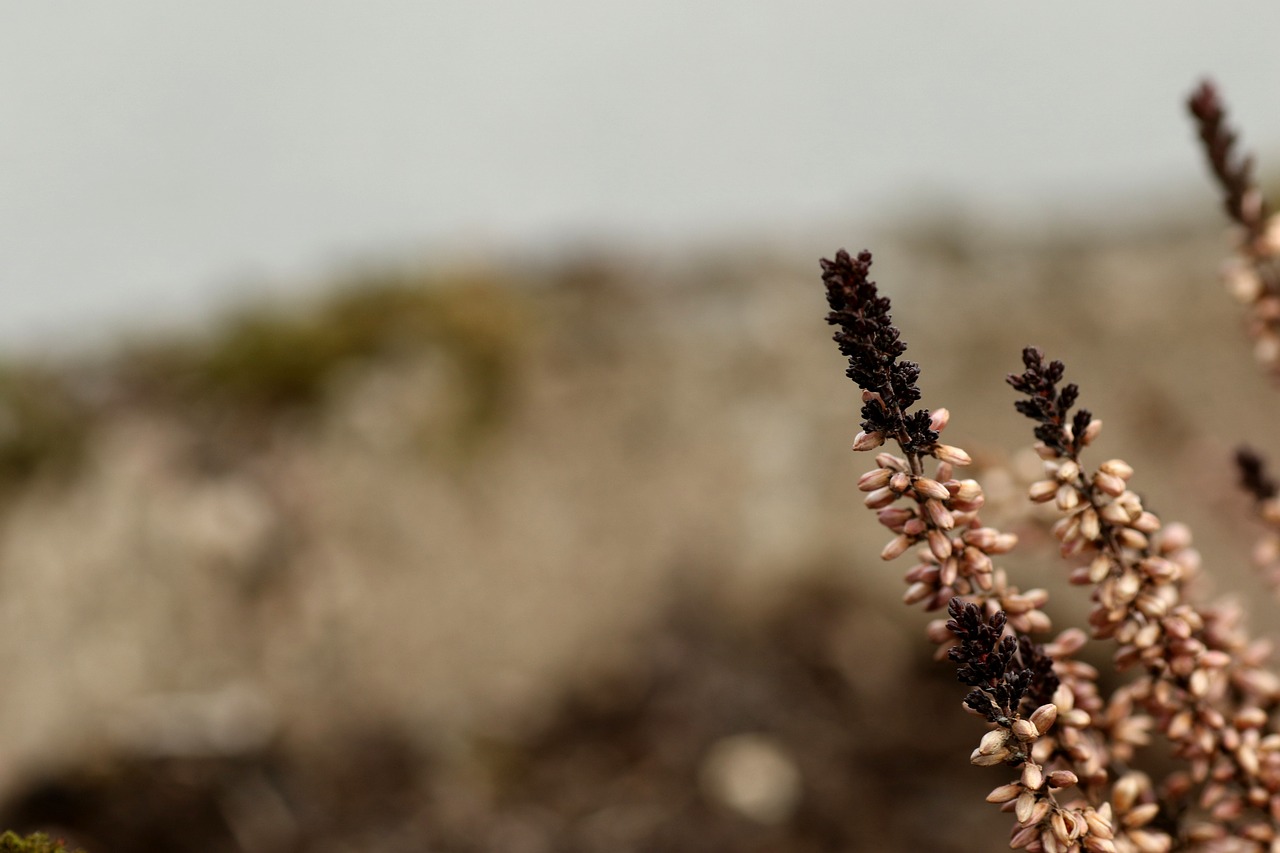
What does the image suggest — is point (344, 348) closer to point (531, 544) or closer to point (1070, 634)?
point (531, 544)

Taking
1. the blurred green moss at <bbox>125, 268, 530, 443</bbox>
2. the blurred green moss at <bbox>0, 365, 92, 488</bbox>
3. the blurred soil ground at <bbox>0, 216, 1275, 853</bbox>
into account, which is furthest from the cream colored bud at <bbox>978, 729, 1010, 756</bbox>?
the blurred green moss at <bbox>0, 365, 92, 488</bbox>

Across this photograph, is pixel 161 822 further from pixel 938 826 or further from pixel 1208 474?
pixel 1208 474

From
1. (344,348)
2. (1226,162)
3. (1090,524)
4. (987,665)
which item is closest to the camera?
(987,665)

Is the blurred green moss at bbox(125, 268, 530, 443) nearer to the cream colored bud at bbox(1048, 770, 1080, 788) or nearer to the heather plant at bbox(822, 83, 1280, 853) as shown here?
the heather plant at bbox(822, 83, 1280, 853)

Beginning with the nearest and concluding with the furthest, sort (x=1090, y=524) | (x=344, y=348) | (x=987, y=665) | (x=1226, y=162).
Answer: (x=987, y=665) < (x=1090, y=524) < (x=1226, y=162) < (x=344, y=348)

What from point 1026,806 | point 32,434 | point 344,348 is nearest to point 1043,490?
point 1026,806

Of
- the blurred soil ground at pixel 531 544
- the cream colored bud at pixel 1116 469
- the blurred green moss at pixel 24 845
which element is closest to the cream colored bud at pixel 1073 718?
the cream colored bud at pixel 1116 469

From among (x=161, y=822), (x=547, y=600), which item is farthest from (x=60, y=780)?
(x=547, y=600)
